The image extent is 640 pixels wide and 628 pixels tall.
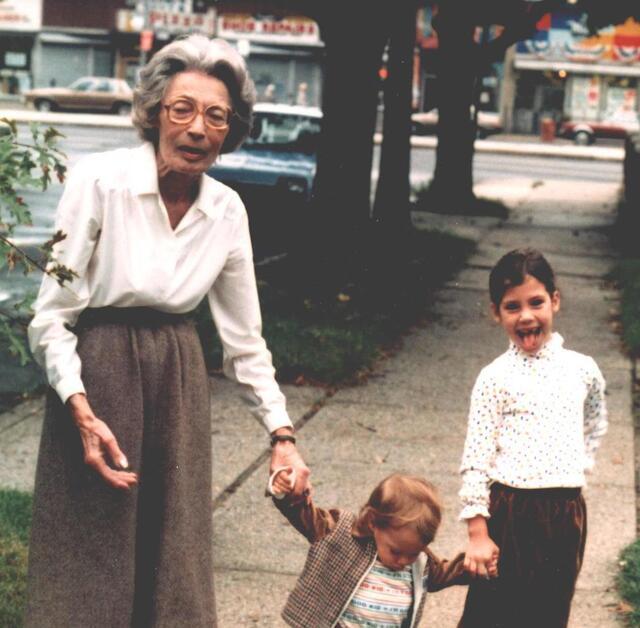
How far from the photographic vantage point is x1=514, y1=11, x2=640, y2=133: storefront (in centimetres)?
5500

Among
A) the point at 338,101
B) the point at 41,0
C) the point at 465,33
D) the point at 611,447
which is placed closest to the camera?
the point at 611,447

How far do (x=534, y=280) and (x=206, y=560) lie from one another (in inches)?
44.9

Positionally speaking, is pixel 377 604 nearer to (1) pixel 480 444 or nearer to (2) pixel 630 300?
(1) pixel 480 444

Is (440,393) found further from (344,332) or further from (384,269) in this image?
(384,269)

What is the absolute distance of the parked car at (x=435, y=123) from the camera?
146ft

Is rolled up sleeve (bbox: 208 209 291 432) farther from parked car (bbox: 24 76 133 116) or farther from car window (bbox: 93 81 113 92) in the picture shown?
car window (bbox: 93 81 113 92)

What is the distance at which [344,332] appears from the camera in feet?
32.4

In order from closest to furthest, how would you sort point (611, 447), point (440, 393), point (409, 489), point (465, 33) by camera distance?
point (409, 489) → point (611, 447) → point (440, 393) → point (465, 33)

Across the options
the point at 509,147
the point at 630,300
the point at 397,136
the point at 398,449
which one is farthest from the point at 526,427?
the point at 509,147

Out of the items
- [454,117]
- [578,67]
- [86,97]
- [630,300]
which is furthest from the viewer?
[578,67]

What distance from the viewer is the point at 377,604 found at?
3.49 metres

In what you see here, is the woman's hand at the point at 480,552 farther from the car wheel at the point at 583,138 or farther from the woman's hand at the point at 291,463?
the car wheel at the point at 583,138

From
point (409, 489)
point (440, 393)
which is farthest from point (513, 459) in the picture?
point (440, 393)

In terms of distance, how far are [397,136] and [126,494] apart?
11222 millimetres
